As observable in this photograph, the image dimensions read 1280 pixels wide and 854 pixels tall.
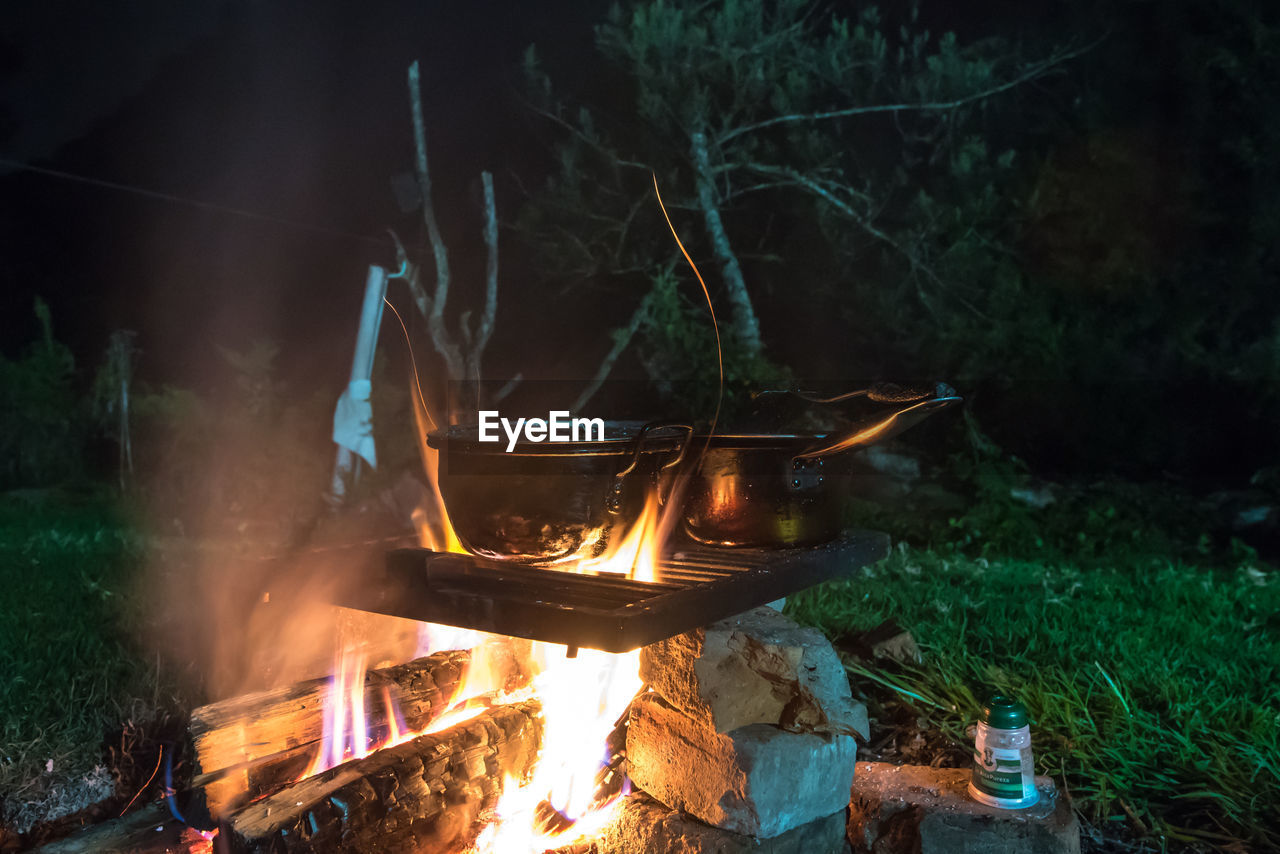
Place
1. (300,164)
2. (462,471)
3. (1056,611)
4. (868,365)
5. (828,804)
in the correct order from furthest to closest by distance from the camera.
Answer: (868,365), (300,164), (1056,611), (828,804), (462,471)

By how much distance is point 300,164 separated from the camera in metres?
5.23

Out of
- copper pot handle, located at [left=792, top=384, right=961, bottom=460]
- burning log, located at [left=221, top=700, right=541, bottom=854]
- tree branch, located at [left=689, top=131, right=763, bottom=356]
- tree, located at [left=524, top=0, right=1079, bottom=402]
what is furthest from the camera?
tree branch, located at [left=689, top=131, right=763, bottom=356]

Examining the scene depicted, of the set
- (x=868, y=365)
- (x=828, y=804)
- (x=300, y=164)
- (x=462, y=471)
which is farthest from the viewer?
(x=868, y=365)

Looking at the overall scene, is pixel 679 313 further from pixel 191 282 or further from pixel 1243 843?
pixel 1243 843

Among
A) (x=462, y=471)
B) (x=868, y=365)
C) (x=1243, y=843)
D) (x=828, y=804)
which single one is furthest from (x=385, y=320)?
(x=1243, y=843)

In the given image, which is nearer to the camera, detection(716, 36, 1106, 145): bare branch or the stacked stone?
the stacked stone

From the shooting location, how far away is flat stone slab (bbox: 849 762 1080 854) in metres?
1.60

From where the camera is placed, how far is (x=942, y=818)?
166cm

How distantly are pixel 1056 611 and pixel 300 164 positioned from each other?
16.4 ft

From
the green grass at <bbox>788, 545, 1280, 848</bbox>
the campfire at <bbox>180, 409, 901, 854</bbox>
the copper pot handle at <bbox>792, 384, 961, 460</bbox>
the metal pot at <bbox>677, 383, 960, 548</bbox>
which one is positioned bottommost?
the green grass at <bbox>788, 545, 1280, 848</bbox>

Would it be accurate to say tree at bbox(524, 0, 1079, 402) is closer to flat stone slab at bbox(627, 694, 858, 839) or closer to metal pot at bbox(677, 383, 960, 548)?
metal pot at bbox(677, 383, 960, 548)

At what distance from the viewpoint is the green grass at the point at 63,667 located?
6.47 feet

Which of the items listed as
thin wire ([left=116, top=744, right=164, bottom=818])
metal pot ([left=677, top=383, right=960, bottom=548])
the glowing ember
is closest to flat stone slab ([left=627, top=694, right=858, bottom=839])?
the glowing ember

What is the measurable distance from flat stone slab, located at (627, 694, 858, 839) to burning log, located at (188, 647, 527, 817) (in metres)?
Answer: 0.49
